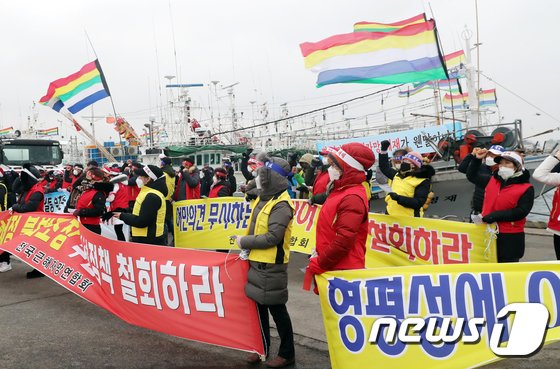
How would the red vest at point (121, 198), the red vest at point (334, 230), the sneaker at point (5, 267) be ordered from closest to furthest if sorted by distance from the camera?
the red vest at point (334, 230)
the sneaker at point (5, 267)
the red vest at point (121, 198)

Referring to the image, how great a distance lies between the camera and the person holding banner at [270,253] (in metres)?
4.07

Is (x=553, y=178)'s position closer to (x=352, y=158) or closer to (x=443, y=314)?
(x=352, y=158)

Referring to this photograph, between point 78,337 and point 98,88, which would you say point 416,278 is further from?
point 98,88

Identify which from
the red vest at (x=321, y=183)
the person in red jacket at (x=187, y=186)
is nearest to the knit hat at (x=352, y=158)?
the red vest at (x=321, y=183)

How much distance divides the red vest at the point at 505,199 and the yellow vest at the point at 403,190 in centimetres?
127

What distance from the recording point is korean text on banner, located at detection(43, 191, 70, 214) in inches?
437

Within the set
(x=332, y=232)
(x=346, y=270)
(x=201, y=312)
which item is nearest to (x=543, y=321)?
(x=346, y=270)

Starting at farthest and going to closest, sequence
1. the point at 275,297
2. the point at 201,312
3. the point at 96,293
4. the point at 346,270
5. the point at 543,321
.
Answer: the point at 96,293, the point at 201,312, the point at 275,297, the point at 346,270, the point at 543,321

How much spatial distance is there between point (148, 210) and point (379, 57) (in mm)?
6440

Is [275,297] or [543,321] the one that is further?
[275,297]

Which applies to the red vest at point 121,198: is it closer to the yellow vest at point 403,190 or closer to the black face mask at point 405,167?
the yellow vest at point 403,190

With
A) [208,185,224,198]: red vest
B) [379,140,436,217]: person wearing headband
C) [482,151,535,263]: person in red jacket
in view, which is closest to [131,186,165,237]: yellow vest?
[379,140,436,217]: person wearing headband

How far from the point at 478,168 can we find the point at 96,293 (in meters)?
4.84

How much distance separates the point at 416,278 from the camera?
10.9 ft
